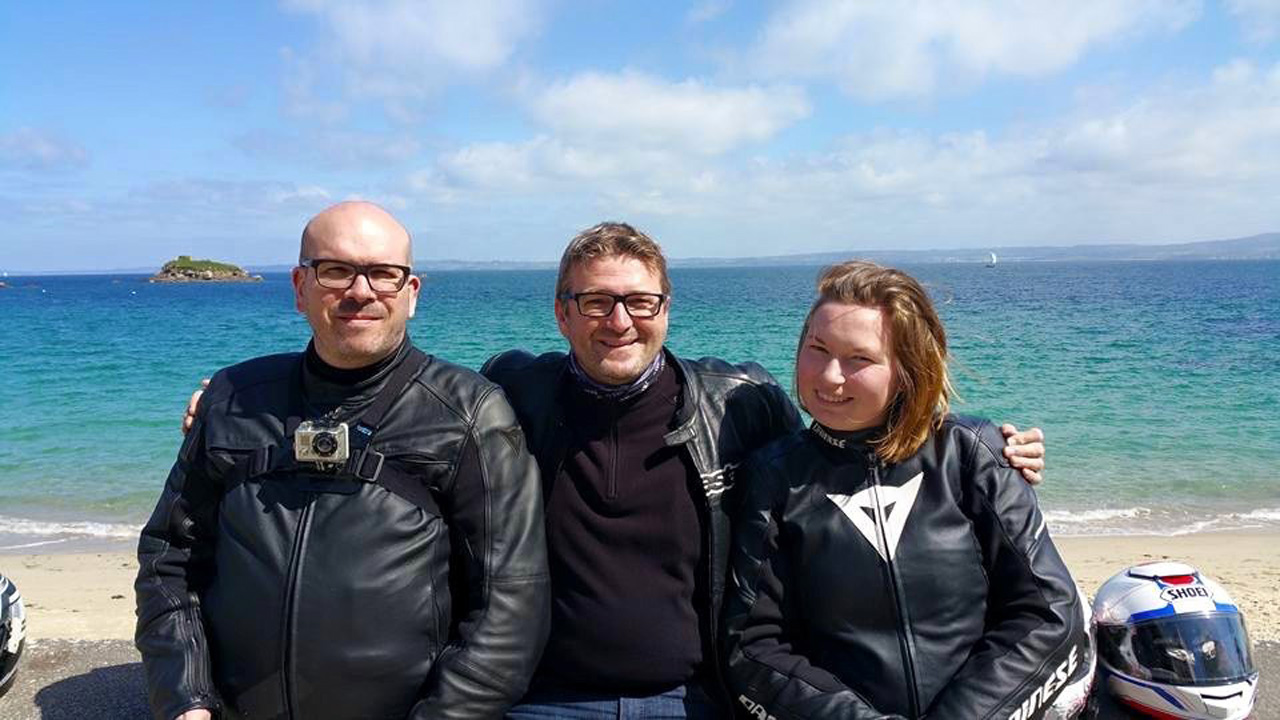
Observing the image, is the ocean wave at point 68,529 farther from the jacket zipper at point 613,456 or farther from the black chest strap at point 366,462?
the jacket zipper at point 613,456

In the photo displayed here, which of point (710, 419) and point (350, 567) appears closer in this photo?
point (350, 567)

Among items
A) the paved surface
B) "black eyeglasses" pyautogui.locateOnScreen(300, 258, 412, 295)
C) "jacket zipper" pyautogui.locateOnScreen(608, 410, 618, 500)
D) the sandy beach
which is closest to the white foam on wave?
the sandy beach

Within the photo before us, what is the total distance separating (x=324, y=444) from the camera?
9.48 ft

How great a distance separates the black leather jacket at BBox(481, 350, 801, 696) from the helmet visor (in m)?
1.63

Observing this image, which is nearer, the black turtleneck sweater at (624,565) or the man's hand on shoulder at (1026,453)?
the man's hand on shoulder at (1026,453)

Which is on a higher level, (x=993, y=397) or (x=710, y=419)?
(x=710, y=419)

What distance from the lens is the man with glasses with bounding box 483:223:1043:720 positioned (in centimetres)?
311

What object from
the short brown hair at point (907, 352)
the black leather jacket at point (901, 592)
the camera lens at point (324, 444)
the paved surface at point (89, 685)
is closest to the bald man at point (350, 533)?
the camera lens at point (324, 444)

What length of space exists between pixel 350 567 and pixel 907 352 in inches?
77.0

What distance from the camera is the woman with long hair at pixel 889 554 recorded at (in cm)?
273

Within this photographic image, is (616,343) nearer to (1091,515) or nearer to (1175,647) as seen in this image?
(1175,647)

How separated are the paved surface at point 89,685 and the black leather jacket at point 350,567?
62.1 inches

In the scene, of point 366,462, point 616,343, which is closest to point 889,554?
point 616,343

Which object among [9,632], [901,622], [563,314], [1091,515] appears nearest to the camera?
[901,622]
